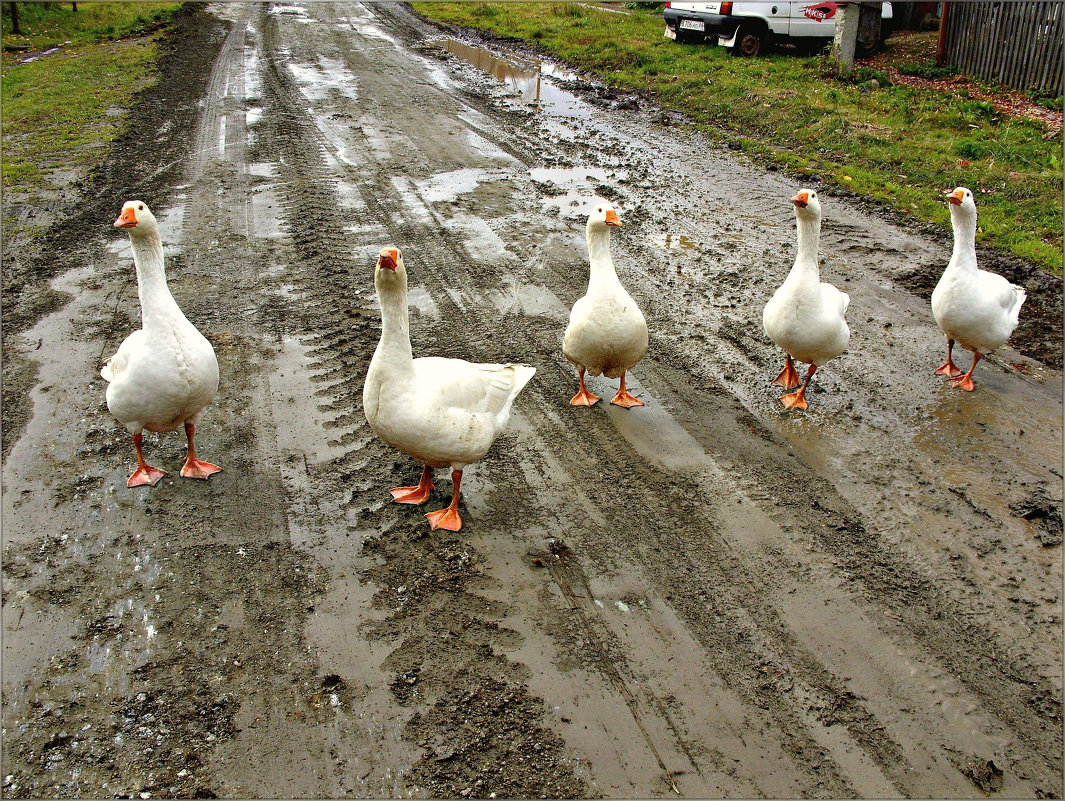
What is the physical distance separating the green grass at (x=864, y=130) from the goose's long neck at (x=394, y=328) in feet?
24.1

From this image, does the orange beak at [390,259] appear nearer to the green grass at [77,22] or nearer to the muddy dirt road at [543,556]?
the muddy dirt road at [543,556]

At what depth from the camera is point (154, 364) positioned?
4.93 meters

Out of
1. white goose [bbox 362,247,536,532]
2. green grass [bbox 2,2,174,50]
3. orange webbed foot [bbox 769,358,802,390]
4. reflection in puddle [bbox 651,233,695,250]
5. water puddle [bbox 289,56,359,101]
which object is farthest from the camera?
green grass [bbox 2,2,174,50]

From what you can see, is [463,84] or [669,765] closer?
[669,765]

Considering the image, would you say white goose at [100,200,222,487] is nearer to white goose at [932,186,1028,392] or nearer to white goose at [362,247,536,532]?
white goose at [362,247,536,532]

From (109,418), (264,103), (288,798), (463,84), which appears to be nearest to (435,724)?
(288,798)

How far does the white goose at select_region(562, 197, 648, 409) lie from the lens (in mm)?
5840

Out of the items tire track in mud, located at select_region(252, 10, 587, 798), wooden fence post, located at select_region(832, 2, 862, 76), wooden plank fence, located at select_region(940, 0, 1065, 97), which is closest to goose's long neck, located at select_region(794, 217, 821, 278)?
tire track in mud, located at select_region(252, 10, 587, 798)

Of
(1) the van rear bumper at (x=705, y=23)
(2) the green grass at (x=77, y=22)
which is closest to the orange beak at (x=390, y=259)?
(1) the van rear bumper at (x=705, y=23)

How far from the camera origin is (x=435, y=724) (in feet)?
11.9

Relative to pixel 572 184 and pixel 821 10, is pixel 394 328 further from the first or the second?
pixel 821 10

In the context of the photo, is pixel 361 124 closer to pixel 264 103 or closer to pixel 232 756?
pixel 264 103

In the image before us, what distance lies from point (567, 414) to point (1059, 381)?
4.31m

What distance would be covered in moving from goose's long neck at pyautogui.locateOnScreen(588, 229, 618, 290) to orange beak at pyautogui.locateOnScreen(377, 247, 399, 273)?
6.47 ft
